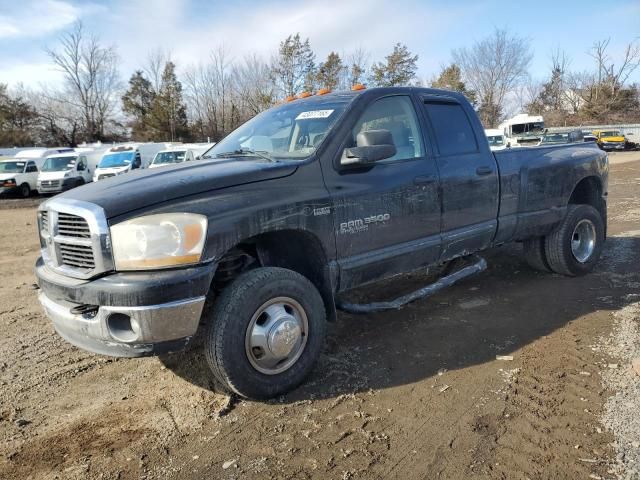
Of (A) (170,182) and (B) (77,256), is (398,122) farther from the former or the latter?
(B) (77,256)

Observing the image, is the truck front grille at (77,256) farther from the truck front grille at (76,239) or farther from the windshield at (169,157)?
the windshield at (169,157)

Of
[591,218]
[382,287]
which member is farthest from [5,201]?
[591,218]

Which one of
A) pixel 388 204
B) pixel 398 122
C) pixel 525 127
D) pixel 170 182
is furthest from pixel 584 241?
pixel 525 127

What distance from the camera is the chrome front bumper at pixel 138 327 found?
2.63 metres

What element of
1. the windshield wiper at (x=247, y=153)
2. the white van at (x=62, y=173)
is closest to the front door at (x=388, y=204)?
the windshield wiper at (x=247, y=153)

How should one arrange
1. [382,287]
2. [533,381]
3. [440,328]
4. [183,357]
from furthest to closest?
[382,287]
[440,328]
[183,357]
[533,381]

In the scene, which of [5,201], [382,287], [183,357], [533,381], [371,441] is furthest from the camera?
[5,201]

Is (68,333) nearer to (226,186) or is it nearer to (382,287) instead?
(226,186)

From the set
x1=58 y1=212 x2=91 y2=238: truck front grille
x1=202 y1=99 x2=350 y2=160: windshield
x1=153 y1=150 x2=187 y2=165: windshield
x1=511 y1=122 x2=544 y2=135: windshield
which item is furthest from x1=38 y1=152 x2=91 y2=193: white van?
x1=511 y1=122 x2=544 y2=135: windshield

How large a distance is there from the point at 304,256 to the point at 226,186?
2.61 ft

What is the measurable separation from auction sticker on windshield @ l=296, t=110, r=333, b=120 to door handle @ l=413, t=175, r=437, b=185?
84 cm

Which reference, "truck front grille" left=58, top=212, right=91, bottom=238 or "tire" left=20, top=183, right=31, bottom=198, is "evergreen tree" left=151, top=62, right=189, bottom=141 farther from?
"truck front grille" left=58, top=212, right=91, bottom=238

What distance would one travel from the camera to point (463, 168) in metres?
4.28

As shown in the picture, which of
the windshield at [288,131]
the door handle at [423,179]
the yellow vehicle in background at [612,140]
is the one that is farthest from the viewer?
the yellow vehicle in background at [612,140]
